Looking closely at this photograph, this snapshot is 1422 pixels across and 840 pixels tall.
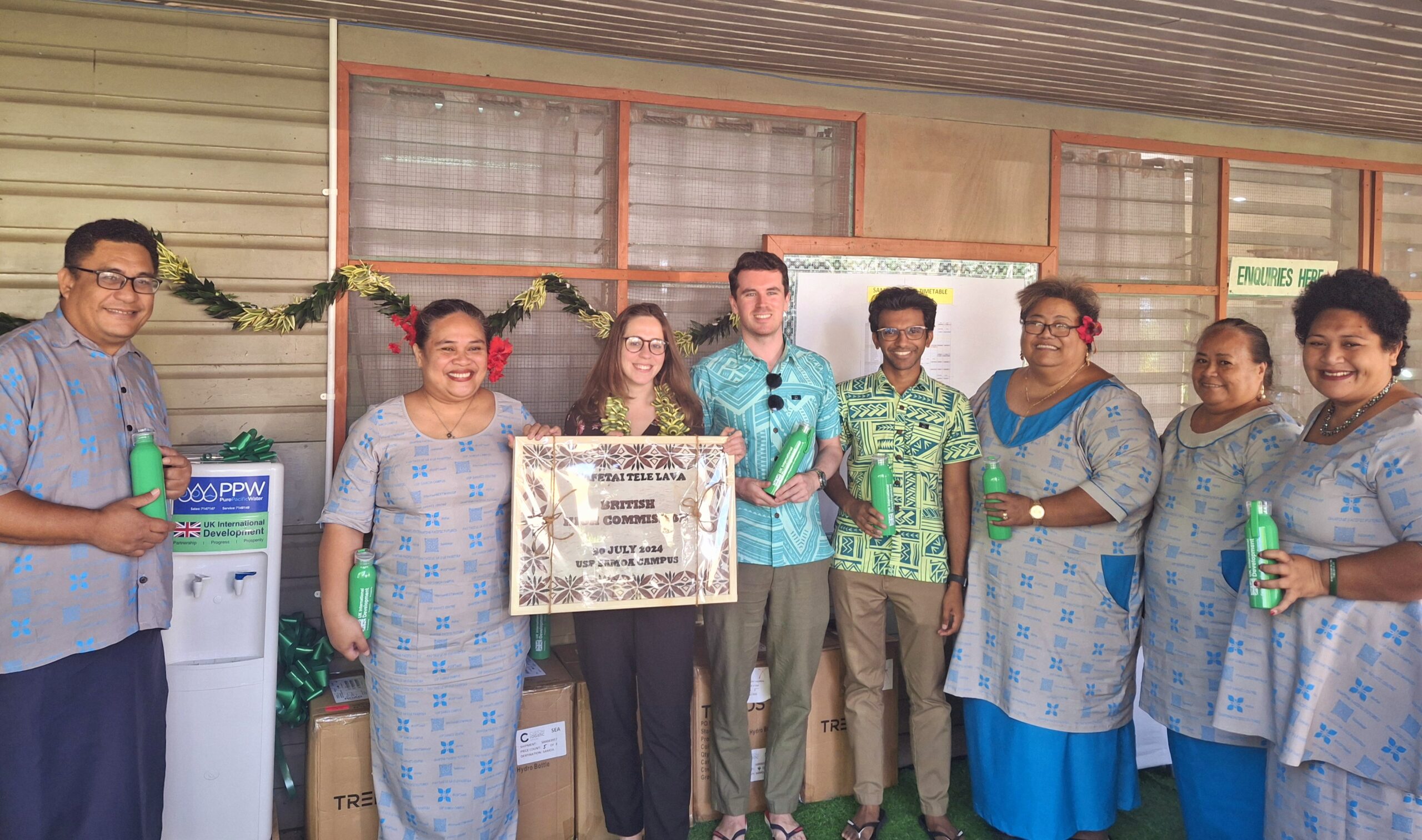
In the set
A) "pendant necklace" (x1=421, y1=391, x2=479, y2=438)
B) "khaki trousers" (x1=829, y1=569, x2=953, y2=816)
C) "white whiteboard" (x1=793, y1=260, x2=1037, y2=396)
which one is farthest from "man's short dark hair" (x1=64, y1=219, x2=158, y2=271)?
"white whiteboard" (x1=793, y1=260, x2=1037, y2=396)

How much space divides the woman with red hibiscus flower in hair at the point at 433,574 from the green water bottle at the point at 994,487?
1463 millimetres

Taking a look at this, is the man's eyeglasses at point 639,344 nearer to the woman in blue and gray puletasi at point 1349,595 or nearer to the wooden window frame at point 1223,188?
the woman in blue and gray puletasi at point 1349,595

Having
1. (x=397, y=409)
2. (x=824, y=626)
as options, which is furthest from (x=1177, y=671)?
Answer: (x=397, y=409)

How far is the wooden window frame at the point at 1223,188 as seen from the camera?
405 centimetres

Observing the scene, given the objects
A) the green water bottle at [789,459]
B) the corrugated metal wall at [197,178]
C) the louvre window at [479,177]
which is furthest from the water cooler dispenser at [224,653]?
the green water bottle at [789,459]

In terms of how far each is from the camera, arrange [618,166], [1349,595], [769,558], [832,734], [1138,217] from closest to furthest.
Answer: [1349,595] < [769,558] < [832,734] < [618,166] < [1138,217]

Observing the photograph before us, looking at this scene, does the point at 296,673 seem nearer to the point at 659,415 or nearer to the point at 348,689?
the point at 348,689

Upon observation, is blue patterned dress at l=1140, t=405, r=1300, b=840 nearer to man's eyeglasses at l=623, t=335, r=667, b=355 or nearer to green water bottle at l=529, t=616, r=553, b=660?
man's eyeglasses at l=623, t=335, r=667, b=355

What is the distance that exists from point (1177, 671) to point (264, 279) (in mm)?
3261

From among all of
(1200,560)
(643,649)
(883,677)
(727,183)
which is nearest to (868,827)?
(883,677)

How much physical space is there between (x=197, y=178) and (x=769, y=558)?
92.1 inches

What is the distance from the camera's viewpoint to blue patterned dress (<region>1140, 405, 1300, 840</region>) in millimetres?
2463

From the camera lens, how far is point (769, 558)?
268cm

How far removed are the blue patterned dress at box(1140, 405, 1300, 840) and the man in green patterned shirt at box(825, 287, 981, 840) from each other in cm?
61
